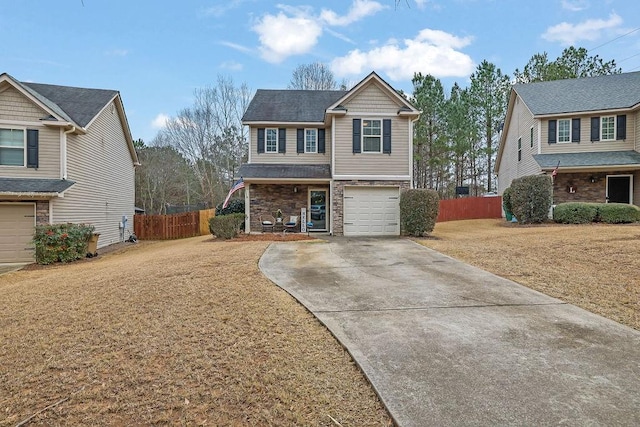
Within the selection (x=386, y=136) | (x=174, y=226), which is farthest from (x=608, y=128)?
(x=174, y=226)

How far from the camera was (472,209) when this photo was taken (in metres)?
23.4

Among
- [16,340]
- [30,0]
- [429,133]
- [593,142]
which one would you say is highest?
[429,133]

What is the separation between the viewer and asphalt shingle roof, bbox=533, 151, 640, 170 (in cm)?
1625

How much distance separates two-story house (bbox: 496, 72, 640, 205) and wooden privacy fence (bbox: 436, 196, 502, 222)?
4211 mm

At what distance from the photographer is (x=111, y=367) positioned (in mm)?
3316

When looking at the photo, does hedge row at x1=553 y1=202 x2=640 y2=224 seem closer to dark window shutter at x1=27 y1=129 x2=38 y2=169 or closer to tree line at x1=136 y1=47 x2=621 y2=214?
tree line at x1=136 y1=47 x2=621 y2=214

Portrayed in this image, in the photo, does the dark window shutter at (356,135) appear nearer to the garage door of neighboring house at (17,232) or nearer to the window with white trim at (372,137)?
the window with white trim at (372,137)

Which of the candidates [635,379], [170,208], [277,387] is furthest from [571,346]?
[170,208]

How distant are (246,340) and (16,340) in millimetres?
2698

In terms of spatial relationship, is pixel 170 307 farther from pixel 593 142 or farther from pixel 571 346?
pixel 593 142

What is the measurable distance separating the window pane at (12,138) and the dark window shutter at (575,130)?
24.2 metres

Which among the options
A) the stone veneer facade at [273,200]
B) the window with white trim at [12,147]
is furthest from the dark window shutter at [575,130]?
the window with white trim at [12,147]

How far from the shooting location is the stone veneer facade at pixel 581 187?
57.3 feet

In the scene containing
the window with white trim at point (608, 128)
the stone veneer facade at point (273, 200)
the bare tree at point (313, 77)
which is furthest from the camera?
the bare tree at point (313, 77)
